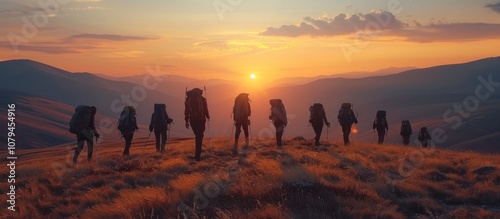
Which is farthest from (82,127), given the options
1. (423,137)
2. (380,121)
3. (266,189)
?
(423,137)

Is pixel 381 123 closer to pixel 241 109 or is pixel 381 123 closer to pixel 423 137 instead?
pixel 423 137

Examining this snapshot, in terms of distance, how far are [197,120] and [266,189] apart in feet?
28.9

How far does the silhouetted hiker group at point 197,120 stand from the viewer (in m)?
18.6

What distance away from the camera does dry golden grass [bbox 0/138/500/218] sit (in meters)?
9.06

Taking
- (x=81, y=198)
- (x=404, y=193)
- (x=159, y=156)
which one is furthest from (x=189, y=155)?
(x=404, y=193)

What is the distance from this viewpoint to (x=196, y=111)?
18.5 metres

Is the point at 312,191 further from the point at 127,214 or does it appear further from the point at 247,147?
the point at 247,147

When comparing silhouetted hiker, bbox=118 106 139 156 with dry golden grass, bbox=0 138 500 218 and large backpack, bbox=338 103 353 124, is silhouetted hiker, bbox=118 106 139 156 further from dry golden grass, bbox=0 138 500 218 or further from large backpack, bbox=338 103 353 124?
large backpack, bbox=338 103 353 124

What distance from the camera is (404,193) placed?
11.5 meters

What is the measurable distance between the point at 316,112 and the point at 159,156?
7339 mm

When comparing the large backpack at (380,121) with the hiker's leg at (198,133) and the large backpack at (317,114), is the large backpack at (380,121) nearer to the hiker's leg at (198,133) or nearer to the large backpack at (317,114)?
the large backpack at (317,114)

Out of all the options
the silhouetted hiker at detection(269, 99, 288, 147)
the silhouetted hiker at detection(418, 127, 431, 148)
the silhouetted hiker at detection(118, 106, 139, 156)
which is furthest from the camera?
the silhouetted hiker at detection(418, 127, 431, 148)

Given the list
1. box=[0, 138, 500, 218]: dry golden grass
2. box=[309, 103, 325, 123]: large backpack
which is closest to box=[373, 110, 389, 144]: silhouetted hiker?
box=[309, 103, 325, 123]: large backpack

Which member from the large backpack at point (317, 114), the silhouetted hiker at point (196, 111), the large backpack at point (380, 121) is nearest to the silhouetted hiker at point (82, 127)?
the silhouetted hiker at point (196, 111)
